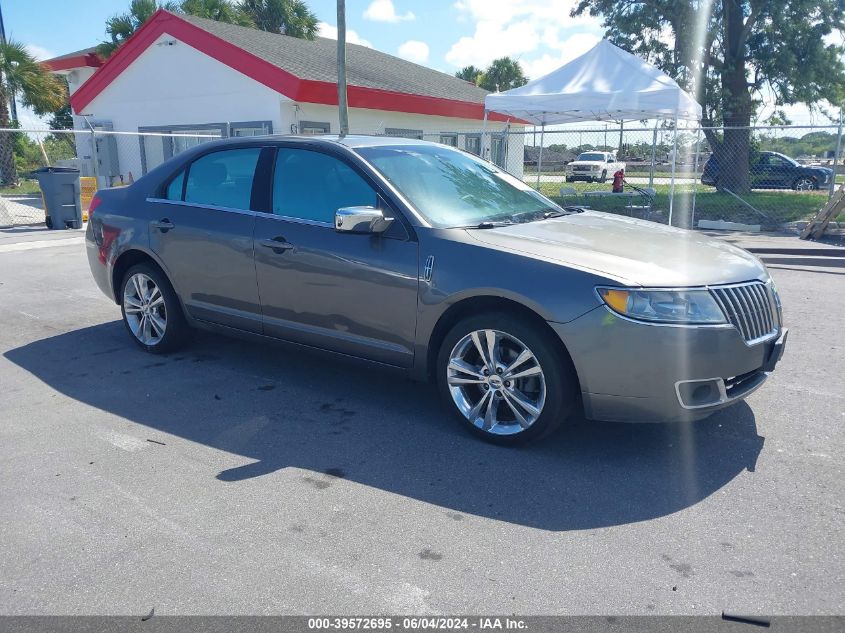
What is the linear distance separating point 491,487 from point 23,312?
5669 millimetres

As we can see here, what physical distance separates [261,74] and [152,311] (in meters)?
13.1

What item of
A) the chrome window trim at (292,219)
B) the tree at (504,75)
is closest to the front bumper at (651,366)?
the chrome window trim at (292,219)

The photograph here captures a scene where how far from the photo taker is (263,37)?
21.1 metres

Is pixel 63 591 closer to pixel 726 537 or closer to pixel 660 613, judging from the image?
pixel 660 613

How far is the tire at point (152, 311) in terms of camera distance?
544 centimetres

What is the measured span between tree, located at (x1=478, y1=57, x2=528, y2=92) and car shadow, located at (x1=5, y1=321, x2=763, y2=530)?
4288cm

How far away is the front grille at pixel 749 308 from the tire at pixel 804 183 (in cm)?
2199

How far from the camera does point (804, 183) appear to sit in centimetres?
2370

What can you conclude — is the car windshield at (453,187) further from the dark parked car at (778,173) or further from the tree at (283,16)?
the tree at (283,16)

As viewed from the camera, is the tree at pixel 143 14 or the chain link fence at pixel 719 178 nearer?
the chain link fence at pixel 719 178

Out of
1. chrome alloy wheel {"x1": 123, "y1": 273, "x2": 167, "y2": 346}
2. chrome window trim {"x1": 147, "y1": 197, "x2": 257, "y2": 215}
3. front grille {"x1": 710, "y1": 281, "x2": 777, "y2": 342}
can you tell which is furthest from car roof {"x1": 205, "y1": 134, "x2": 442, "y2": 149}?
front grille {"x1": 710, "y1": 281, "x2": 777, "y2": 342}

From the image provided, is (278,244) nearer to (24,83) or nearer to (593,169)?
(24,83)

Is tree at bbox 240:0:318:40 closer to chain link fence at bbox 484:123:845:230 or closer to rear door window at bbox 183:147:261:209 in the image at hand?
chain link fence at bbox 484:123:845:230

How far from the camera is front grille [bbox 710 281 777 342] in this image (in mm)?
3609
